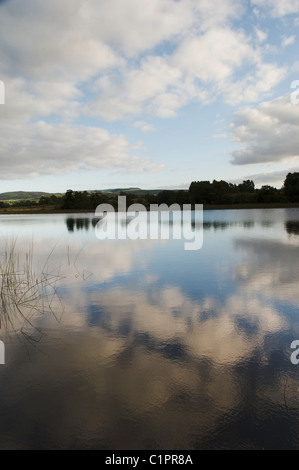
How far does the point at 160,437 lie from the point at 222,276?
27.6 ft

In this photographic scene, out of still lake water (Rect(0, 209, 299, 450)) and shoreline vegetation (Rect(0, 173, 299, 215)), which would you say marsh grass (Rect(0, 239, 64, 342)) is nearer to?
still lake water (Rect(0, 209, 299, 450))

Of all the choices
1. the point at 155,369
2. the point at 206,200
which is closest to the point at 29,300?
the point at 155,369

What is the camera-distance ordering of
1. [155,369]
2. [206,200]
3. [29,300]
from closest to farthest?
[155,369] → [29,300] → [206,200]

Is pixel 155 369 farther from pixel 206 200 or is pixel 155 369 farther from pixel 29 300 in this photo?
pixel 206 200

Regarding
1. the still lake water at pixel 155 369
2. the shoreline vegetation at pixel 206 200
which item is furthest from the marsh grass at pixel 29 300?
the shoreline vegetation at pixel 206 200

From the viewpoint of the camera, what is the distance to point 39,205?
387 feet

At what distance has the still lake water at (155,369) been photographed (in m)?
3.44

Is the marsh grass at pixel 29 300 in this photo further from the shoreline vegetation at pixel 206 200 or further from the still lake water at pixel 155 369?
the shoreline vegetation at pixel 206 200

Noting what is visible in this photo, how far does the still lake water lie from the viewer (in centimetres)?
344

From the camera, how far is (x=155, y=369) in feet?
15.5

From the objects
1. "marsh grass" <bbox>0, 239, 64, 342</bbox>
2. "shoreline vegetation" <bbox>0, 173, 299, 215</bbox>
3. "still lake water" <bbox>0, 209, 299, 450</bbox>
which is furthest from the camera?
"shoreline vegetation" <bbox>0, 173, 299, 215</bbox>

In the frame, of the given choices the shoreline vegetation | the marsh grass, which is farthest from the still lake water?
the shoreline vegetation

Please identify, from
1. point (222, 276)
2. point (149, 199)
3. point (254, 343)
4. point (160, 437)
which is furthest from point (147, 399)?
point (149, 199)
